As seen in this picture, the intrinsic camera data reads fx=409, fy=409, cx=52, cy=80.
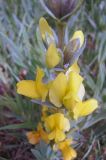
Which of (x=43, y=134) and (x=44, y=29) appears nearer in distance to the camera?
(x=44, y=29)

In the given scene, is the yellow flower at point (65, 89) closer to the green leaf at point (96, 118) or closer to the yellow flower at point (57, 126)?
the yellow flower at point (57, 126)

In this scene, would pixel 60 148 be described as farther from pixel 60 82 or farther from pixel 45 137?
pixel 60 82

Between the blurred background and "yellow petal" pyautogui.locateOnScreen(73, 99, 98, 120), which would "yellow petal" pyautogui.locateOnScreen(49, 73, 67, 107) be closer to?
"yellow petal" pyautogui.locateOnScreen(73, 99, 98, 120)

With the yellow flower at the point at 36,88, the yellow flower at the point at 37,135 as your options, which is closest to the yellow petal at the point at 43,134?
the yellow flower at the point at 37,135

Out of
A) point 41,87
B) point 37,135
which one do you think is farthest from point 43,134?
point 41,87

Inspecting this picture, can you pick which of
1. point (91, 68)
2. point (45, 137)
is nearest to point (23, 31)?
point (91, 68)

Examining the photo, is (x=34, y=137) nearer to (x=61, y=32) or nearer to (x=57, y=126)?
(x=57, y=126)
